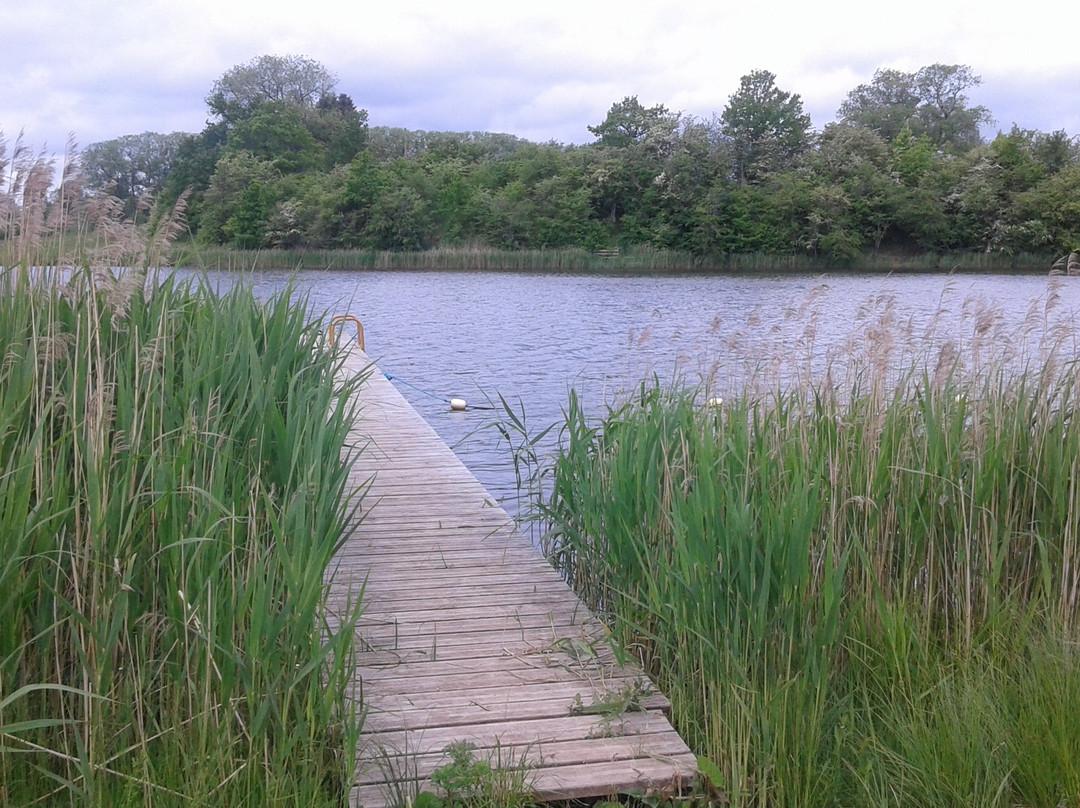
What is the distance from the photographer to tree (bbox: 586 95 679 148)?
51.3 m

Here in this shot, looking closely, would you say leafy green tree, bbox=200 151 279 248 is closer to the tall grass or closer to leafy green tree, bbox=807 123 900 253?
leafy green tree, bbox=807 123 900 253

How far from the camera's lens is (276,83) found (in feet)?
231

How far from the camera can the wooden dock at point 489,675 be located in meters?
2.52

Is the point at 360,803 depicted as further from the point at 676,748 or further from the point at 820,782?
the point at 820,782

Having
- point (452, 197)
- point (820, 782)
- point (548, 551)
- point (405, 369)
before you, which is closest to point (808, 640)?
point (820, 782)

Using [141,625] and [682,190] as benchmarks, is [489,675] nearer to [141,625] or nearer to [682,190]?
[141,625]

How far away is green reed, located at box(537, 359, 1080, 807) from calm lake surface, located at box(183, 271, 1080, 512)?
33 cm

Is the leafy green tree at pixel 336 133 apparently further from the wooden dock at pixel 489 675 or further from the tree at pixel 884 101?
the wooden dock at pixel 489 675

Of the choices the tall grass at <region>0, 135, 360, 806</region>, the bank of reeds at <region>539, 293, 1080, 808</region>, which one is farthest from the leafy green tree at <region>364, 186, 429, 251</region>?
the tall grass at <region>0, 135, 360, 806</region>

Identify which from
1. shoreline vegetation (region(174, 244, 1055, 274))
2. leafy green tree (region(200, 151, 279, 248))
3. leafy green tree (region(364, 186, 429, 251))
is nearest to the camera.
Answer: leafy green tree (region(200, 151, 279, 248))

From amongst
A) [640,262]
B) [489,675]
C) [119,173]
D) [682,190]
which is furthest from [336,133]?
[489,675]

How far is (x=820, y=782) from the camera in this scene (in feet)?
8.54

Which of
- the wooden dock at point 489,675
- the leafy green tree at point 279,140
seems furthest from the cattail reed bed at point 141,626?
the leafy green tree at point 279,140

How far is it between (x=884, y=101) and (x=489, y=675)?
75374 millimetres
